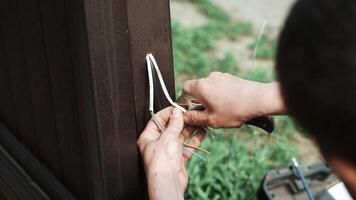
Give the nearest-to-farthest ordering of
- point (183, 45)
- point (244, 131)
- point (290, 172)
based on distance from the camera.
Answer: point (290, 172) < point (244, 131) < point (183, 45)

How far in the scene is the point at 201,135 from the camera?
5.60 feet

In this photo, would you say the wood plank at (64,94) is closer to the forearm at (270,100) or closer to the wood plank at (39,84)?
the wood plank at (39,84)

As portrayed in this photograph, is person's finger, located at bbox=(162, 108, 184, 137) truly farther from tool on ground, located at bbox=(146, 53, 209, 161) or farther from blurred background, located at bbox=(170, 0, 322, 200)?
blurred background, located at bbox=(170, 0, 322, 200)

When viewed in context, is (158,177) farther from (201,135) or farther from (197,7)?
(197,7)

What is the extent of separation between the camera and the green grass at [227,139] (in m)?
2.83

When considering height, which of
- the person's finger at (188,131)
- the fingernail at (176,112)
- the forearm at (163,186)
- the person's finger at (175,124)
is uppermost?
the fingernail at (176,112)

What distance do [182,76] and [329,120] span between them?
322 cm

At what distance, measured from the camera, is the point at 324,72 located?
2.77 ft

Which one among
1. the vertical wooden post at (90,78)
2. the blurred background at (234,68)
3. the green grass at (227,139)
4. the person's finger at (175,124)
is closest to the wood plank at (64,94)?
the vertical wooden post at (90,78)

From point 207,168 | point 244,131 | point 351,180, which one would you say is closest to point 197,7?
point 244,131

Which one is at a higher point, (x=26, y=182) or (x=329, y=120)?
(x=329, y=120)

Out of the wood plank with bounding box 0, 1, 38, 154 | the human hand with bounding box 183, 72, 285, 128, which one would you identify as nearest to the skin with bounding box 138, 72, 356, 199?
the human hand with bounding box 183, 72, 285, 128

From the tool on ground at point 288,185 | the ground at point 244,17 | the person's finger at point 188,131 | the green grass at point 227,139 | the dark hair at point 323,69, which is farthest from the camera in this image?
the ground at point 244,17

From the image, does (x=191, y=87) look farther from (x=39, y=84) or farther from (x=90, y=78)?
(x=39, y=84)
